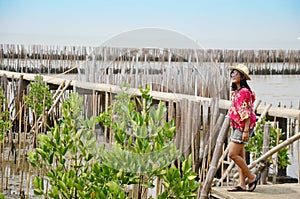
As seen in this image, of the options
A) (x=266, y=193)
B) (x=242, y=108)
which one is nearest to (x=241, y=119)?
(x=242, y=108)

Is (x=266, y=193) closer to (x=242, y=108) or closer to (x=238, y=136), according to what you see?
(x=238, y=136)

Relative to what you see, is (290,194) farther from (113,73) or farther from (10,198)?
(10,198)

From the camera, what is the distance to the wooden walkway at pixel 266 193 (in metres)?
3.19

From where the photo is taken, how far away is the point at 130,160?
2.50 m

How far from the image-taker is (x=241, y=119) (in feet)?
11.1

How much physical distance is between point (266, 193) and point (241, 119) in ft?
1.27

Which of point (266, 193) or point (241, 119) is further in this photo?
point (241, 119)

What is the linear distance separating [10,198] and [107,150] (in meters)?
2.77

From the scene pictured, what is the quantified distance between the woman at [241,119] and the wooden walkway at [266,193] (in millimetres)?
60

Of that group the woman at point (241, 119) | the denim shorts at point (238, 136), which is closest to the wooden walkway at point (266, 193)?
the woman at point (241, 119)

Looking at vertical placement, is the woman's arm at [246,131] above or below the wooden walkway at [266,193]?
above

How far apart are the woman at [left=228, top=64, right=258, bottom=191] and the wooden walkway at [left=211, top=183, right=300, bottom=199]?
0.20ft

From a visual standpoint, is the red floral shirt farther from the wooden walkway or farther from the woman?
the wooden walkway

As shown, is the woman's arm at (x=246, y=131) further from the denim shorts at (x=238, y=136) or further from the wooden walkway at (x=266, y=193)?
the wooden walkway at (x=266, y=193)
